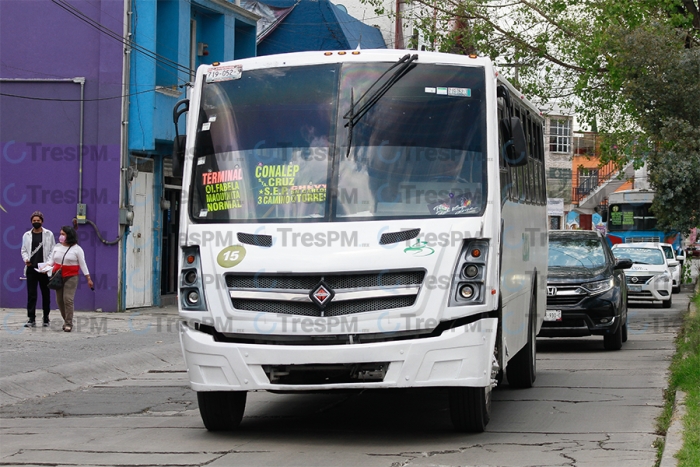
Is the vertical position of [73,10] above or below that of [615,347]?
above

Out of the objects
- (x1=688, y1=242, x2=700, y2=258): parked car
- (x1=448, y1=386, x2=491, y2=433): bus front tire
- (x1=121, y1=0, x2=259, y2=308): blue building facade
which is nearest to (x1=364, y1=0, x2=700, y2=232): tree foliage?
(x1=121, y1=0, x2=259, y2=308): blue building facade

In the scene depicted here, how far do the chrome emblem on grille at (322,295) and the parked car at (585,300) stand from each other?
27.2 ft

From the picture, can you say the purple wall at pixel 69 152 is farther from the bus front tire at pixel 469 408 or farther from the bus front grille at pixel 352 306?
the bus front grille at pixel 352 306

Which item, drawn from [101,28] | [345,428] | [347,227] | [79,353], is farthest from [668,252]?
[347,227]

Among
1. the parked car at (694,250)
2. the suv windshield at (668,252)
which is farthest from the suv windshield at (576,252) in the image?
the parked car at (694,250)

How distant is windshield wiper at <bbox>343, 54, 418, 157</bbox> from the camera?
848cm

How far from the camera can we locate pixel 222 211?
333 inches

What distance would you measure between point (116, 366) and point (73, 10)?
10.2 m

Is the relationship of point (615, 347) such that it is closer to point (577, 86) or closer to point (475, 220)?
point (475, 220)

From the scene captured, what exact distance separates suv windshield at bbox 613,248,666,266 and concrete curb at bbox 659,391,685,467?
1970cm

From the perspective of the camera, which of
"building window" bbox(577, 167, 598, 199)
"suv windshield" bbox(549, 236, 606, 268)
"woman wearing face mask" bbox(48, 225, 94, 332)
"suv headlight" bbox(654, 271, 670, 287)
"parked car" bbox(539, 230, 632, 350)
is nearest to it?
"parked car" bbox(539, 230, 632, 350)

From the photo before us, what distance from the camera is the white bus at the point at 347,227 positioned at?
782 cm

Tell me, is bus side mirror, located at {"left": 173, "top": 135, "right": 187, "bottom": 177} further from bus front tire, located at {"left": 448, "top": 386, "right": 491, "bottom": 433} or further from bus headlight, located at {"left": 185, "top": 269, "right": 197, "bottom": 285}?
bus front tire, located at {"left": 448, "top": 386, "right": 491, "bottom": 433}

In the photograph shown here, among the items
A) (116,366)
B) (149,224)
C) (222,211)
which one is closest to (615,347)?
(116,366)
